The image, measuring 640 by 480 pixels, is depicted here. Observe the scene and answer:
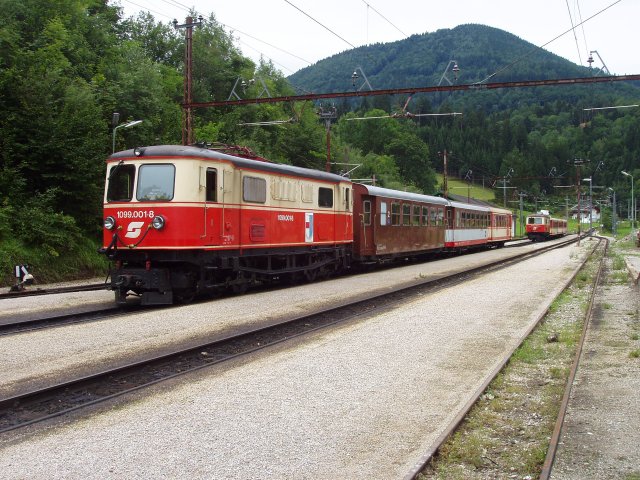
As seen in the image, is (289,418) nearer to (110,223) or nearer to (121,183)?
(110,223)

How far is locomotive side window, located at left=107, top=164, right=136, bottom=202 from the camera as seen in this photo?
1448cm

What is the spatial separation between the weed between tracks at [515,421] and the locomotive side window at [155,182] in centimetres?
804

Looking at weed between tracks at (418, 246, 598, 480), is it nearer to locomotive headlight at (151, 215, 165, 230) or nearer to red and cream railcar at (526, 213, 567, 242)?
locomotive headlight at (151, 215, 165, 230)

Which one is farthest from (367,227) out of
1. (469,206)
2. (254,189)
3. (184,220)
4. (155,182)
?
(469,206)

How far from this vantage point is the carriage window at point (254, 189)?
16.1m

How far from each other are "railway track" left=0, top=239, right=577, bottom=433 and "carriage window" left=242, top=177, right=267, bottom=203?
13.3 feet

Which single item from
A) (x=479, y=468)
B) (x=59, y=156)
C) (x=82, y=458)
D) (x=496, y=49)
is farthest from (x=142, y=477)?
(x=496, y=49)

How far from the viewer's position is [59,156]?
73.9 ft

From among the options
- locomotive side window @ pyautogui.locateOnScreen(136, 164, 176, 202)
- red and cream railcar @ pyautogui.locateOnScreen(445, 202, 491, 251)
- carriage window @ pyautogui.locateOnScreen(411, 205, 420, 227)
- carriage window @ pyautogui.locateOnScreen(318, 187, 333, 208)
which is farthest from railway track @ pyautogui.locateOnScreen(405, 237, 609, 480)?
red and cream railcar @ pyautogui.locateOnScreen(445, 202, 491, 251)

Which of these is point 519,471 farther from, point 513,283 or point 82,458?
point 513,283

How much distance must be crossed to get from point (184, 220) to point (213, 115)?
133 ft

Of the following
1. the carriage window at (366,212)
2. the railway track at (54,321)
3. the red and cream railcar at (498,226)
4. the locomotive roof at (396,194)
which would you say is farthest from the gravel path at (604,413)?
the red and cream railcar at (498,226)

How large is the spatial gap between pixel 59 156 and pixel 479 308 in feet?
50.5

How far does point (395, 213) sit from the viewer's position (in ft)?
87.5
